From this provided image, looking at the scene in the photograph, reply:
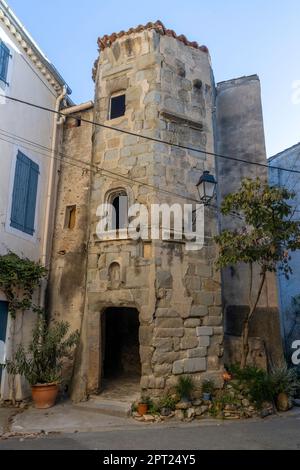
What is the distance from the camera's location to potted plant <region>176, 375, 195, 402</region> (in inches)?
237

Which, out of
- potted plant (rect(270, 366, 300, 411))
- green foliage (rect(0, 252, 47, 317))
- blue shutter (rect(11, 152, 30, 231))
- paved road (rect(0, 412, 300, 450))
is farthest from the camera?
blue shutter (rect(11, 152, 30, 231))

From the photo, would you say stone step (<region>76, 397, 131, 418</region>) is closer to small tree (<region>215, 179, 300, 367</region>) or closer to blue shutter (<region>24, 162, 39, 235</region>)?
small tree (<region>215, 179, 300, 367</region>)

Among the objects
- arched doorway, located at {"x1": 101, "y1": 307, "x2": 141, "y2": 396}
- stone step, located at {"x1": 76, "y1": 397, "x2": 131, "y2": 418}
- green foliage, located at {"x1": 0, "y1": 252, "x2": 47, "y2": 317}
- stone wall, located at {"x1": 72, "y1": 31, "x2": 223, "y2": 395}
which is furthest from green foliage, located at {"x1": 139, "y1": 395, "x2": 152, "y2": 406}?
green foliage, located at {"x1": 0, "y1": 252, "x2": 47, "y2": 317}

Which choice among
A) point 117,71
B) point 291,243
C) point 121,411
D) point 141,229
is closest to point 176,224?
point 141,229

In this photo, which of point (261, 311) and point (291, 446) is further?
point (261, 311)

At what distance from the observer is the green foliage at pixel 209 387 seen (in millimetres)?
6262

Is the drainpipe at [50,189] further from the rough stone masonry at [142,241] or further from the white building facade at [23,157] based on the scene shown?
the rough stone masonry at [142,241]

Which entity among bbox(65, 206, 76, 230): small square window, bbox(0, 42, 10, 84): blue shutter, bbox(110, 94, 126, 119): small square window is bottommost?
bbox(65, 206, 76, 230): small square window

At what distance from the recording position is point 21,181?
767 centimetres

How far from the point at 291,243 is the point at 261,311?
220cm

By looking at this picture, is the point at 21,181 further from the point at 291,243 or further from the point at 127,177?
the point at 291,243

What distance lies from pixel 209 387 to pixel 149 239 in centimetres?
295

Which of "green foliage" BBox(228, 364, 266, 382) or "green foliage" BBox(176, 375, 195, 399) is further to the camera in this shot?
"green foliage" BBox(228, 364, 266, 382)

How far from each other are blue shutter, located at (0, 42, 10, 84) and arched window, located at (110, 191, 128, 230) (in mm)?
3396
